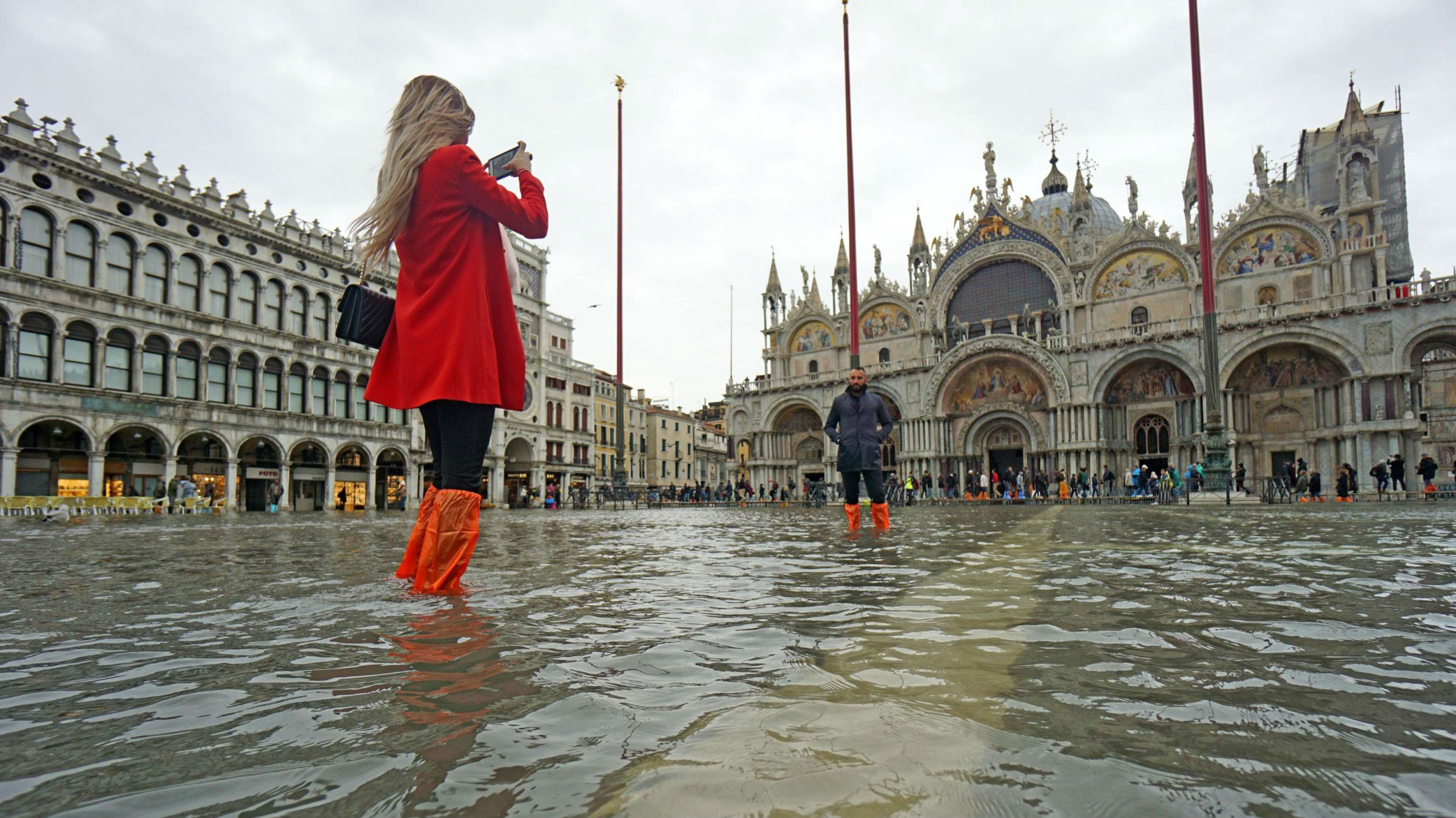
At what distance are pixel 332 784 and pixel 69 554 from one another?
626 cm

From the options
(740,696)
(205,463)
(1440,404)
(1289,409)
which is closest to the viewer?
(740,696)

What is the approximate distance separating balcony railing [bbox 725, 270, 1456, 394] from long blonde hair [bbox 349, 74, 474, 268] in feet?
107

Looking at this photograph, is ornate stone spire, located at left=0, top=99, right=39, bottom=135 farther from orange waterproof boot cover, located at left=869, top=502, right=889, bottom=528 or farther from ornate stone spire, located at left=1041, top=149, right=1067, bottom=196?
ornate stone spire, located at left=1041, top=149, right=1067, bottom=196

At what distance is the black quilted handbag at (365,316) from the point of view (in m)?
3.77

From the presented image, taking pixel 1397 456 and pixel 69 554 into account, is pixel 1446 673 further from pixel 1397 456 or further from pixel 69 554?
pixel 1397 456

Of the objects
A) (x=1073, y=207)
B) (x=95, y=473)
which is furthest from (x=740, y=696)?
(x=1073, y=207)

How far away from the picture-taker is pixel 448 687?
1712mm

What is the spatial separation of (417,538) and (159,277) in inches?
1155

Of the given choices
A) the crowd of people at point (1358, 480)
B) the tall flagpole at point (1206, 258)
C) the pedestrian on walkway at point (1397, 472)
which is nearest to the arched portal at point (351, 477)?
the tall flagpole at point (1206, 258)

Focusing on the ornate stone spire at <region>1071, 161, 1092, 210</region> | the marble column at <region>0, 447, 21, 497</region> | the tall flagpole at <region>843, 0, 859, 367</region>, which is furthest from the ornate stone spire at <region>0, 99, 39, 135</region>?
the ornate stone spire at <region>1071, 161, 1092, 210</region>

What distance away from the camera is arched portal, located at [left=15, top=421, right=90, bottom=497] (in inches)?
901

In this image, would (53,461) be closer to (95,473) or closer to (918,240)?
(95,473)

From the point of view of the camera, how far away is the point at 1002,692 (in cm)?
163

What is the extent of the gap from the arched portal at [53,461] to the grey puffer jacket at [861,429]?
25.1 metres
